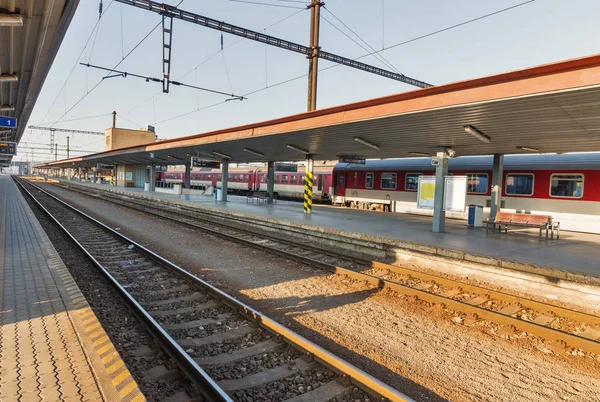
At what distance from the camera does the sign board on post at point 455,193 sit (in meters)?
12.1

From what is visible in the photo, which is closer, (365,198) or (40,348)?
(40,348)

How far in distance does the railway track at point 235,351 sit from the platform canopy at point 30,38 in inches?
196

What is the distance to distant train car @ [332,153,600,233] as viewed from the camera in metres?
14.9

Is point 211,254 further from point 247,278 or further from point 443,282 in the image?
point 443,282

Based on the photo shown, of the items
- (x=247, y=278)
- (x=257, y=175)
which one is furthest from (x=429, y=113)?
(x=257, y=175)

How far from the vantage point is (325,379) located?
395 cm

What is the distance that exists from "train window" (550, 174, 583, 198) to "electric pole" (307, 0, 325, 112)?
11152 mm

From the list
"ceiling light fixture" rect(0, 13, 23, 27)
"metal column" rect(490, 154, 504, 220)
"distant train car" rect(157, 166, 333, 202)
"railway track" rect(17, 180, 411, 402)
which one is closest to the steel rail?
"railway track" rect(17, 180, 411, 402)

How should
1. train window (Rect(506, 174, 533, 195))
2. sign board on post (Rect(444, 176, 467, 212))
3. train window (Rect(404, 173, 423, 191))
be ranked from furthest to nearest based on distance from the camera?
train window (Rect(404, 173, 423, 191)) → train window (Rect(506, 174, 533, 195)) → sign board on post (Rect(444, 176, 467, 212))

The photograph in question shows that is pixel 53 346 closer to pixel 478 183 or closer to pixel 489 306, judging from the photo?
pixel 489 306

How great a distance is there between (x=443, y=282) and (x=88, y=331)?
22.4 ft

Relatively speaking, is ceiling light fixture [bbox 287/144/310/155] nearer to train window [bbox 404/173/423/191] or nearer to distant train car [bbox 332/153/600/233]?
distant train car [bbox 332/153/600/233]

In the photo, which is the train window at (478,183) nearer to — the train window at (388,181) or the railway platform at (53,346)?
the train window at (388,181)

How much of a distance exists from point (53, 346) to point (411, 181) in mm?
19709
